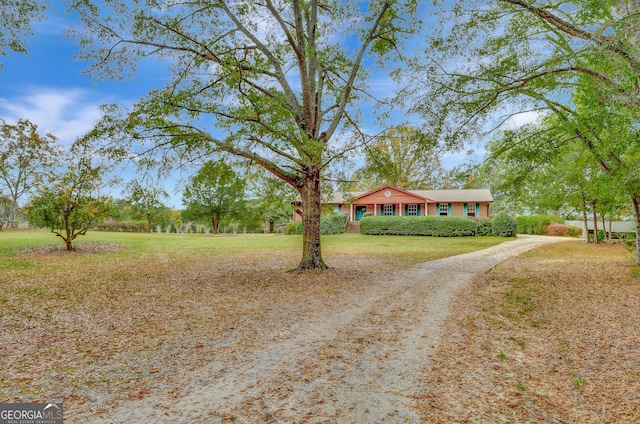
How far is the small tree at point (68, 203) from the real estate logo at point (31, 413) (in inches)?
522

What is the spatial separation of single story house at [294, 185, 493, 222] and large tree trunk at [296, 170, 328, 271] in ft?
78.1

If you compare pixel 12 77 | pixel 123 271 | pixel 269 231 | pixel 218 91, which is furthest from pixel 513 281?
pixel 269 231

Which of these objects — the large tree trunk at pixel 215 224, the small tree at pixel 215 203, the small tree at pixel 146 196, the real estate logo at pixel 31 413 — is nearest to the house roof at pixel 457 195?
the small tree at pixel 215 203

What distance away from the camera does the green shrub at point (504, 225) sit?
2789 cm

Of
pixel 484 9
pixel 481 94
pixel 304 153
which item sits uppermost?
pixel 484 9

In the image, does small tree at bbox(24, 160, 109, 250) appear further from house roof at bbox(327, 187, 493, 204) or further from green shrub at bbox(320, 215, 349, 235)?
house roof at bbox(327, 187, 493, 204)

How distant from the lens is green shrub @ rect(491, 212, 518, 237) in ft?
91.5

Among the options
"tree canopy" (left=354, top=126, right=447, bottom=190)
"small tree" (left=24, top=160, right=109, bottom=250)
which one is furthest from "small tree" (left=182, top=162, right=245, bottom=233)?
"tree canopy" (left=354, top=126, right=447, bottom=190)

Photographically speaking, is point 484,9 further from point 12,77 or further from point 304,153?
point 12,77

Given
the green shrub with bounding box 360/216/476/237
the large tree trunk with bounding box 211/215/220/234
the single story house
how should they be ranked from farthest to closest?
the large tree trunk with bounding box 211/215/220/234 → the single story house → the green shrub with bounding box 360/216/476/237

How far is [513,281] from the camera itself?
9.45 metres

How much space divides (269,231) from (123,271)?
33681mm

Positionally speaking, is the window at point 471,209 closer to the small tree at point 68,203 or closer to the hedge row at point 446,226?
the hedge row at point 446,226

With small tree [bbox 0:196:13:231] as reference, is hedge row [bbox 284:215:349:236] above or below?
below
